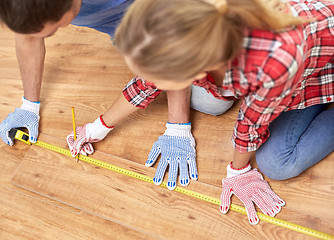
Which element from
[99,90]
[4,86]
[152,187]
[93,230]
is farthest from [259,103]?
[4,86]

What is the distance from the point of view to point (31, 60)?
1.77m

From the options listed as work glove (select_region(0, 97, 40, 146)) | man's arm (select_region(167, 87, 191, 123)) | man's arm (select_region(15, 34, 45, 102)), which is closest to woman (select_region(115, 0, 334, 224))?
man's arm (select_region(167, 87, 191, 123))

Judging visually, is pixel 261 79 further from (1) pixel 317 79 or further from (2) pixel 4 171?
(2) pixel 4 171

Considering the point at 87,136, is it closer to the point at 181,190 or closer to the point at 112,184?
the point at 112,184

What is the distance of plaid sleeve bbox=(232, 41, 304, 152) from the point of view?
3.33ft

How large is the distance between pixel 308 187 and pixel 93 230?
981 millimetres

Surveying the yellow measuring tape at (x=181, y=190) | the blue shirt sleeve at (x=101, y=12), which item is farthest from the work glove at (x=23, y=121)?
the blue shirt sleeve at (x=101, y=12)

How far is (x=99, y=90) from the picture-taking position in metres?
2.02

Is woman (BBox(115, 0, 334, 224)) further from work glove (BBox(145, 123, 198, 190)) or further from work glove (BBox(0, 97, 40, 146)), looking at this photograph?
work glove (BBox(0, 97, 40, 146))

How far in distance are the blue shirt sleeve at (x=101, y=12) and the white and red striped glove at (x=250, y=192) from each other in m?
0.86

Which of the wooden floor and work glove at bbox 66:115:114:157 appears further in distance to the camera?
work glove at bbox 66:115:114:157

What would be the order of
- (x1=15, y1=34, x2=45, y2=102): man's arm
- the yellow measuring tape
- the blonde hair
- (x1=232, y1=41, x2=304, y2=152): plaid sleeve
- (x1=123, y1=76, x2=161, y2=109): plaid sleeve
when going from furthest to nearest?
(x1=15, y1=34, x2=45, y2=102): man's arm
(x1=123, y1=76, x2=161, y2=109): plaid sleeve
the yellow measuring tape
(x1=232, y1=41, x2=304, y2=152): plaid sleeve
the blonde hair

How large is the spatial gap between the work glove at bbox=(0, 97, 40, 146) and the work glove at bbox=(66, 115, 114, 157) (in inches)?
8.1

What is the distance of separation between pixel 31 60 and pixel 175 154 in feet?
2.78
